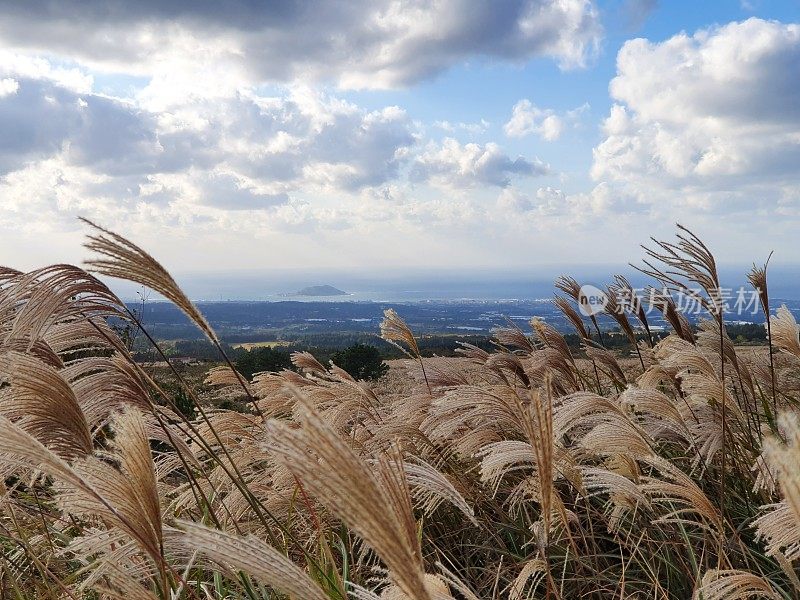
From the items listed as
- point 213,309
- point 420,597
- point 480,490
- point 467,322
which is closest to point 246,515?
point 480,490

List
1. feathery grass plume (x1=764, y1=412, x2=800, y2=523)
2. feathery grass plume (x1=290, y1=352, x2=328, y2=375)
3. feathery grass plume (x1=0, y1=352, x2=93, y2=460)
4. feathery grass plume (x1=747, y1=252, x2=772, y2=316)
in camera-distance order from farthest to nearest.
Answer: feathery grass plume (x1=290, y1=352, x2=328, y2=375), feathery grass plume (x1=747, y1=252, x2=772, y2=316), feathery grass plume (x1=0, y1=352, x2=93, y2=460), feathery grass plume (x1=764, y1=412, x2=800, y2=523)

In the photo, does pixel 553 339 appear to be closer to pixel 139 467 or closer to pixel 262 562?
pixel 139 467

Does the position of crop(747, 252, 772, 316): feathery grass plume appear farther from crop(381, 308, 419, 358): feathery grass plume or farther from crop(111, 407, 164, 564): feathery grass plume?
crop(111, 407, 164, 564): feathery grass plume

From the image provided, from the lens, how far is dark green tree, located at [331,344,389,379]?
23.0 meters

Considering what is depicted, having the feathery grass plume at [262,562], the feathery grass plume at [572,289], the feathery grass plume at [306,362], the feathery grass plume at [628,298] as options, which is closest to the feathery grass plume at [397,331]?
the feathery grass plume at [306,362]

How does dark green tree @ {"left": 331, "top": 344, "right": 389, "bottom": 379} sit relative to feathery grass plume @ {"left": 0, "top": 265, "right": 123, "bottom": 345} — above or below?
below

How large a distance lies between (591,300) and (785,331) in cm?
126

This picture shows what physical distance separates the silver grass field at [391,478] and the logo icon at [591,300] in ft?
0.25

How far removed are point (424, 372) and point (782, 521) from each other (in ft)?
8.95

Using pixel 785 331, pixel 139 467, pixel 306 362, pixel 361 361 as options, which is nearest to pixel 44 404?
pixel 139 467

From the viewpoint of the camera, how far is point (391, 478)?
1108 mm

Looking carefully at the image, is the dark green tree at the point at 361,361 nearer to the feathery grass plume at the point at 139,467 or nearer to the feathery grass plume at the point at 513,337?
the feathery grass plume at the point at 513,337

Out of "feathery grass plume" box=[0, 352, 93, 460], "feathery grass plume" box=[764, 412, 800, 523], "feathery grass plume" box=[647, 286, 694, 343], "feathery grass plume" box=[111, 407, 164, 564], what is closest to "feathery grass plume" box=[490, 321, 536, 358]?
"feathery grass plume" box=[647, 286, 694, 343]

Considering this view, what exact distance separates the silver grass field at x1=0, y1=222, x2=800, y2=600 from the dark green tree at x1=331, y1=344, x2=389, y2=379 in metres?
18.2
